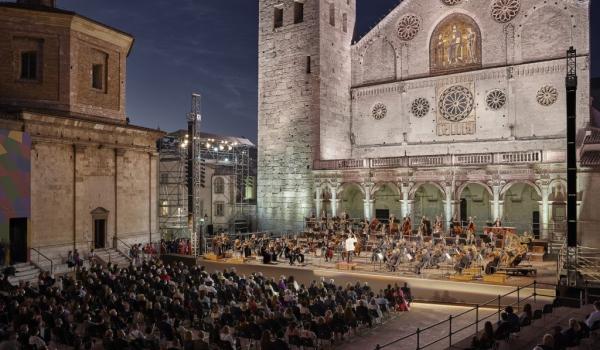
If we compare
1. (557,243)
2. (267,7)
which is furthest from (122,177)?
(557,243)

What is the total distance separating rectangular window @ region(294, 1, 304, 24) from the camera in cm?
3909

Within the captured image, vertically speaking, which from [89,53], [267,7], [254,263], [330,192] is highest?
[267,7]

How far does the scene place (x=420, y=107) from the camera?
37.0 m

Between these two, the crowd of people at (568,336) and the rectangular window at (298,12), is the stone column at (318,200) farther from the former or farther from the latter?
the crowd of people at (568,336)

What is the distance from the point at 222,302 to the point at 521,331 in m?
9.63

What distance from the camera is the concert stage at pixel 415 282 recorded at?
19.3m

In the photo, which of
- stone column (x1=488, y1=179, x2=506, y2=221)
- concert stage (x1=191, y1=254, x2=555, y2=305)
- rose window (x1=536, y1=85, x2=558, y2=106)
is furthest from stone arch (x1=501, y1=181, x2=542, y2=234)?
concert stage (x1=191, y1=254, x2=555, y2=305)

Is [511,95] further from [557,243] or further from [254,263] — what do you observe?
[254,263]

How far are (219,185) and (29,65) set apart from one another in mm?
20326

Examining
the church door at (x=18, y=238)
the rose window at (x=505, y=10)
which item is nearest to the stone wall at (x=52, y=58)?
the church door at (x=18, y=238)

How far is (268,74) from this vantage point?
40156 millimetres

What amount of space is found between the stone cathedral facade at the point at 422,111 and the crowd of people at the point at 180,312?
1569 centimetres

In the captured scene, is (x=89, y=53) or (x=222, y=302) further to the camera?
(x=89, y=53)

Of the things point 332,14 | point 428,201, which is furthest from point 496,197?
point 332,14
